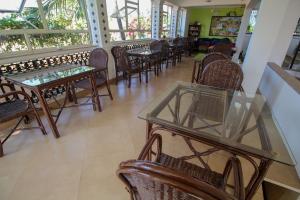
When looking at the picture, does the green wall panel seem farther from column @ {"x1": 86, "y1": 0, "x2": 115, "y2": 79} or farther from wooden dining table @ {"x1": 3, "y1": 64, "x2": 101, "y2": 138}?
wooden dining table @ {"x1": 3, "y1": 64, "x2": 101, "y2": 138}

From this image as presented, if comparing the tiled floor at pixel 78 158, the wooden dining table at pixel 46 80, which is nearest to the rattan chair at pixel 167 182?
the tiled floor at pixel 78 158

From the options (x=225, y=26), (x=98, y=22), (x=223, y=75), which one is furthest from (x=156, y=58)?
(x=225, y=26)

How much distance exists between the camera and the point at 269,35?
209 cm

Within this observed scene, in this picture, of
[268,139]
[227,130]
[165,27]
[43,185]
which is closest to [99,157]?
[43,185]

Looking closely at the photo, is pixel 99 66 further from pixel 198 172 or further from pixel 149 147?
pixel 198 172

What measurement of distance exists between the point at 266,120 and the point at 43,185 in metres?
2.00

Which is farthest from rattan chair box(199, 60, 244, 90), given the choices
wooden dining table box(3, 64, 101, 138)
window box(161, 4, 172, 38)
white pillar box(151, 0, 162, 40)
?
window box(161, 4, 172, 38)

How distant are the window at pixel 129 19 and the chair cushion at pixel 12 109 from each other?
2.98 meters

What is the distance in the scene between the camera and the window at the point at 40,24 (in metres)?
2.22

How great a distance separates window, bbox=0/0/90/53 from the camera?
2223 millimetres

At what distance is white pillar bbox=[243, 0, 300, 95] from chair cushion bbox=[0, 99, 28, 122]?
2622 millimetres

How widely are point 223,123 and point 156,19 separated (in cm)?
546

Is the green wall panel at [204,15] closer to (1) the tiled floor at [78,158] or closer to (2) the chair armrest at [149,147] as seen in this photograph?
(1) the tiled floor at [78,158]

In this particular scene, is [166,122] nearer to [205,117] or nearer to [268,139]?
[205,117]
